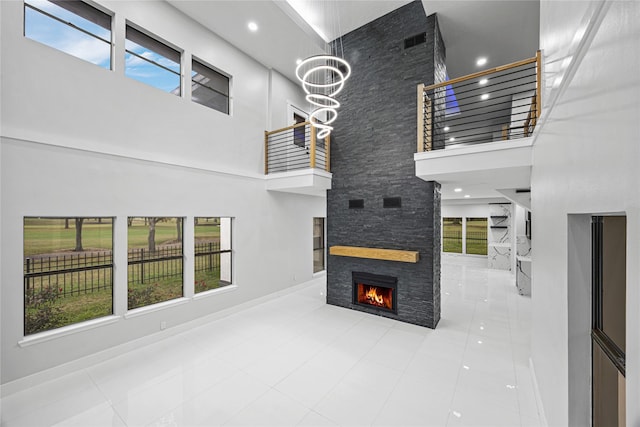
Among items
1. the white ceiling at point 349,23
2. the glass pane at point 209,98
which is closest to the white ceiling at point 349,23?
the white ceiling at point 349,23

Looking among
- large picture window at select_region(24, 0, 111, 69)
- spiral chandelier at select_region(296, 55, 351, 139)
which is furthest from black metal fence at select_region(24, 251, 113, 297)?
spiral chandelier at select_region(296, 55, 351, 139)

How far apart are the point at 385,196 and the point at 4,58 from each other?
18.7 ft

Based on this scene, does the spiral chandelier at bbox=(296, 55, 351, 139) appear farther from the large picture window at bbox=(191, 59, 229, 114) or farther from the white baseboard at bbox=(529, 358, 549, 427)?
the white baseboard at bbox=(529, 358, 549, 427)

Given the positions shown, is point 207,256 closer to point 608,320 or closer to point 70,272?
point 70,272

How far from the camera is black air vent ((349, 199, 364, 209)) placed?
5.58 m

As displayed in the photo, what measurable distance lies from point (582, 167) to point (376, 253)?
→ 3.85 m

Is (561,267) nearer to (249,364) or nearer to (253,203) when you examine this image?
(249,364)

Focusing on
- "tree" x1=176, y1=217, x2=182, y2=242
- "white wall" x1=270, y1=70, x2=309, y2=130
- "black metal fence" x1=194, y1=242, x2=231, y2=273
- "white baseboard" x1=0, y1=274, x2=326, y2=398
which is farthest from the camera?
"white wall" x1=270, y1=70, x2=309, y2=130

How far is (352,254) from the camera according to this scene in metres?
5.50

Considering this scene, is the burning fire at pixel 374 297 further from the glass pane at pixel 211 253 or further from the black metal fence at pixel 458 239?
the black metal fence at pixel 458 239

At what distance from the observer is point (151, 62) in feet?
14.8

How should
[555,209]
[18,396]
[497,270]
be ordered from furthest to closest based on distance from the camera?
[497,270] → [18,396] → [555,209]

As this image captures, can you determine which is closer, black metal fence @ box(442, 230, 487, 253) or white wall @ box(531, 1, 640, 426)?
white wall @ box(531, 1, 640, 426)

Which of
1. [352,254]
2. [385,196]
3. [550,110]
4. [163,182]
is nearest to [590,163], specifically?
[550,110]
